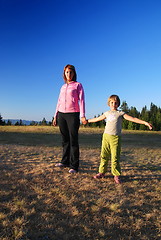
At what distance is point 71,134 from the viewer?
14.0ft

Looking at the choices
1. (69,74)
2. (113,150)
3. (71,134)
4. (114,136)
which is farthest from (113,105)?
(69,74)

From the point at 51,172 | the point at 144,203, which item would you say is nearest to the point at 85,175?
the point at 51,172

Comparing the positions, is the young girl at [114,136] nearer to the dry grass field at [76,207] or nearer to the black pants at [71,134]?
the dry grass field at [76,207]

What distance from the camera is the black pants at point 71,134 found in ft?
13.9

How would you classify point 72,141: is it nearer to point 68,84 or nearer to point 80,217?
point 68,84

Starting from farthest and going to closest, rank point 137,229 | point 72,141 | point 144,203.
→ point 72,141, point 144,203, point 137,229

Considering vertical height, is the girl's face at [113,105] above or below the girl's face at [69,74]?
below

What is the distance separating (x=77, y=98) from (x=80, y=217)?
281 cm

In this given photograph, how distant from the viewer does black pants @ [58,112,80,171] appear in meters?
4.23

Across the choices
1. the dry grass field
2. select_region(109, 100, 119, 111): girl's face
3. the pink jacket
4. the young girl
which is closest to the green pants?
the young girl

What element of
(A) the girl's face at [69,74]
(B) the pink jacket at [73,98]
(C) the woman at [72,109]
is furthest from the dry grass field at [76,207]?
(A) the girl's face at [69,74]

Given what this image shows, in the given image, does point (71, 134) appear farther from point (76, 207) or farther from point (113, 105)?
point (76, 207)

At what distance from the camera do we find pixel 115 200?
278 centimetres

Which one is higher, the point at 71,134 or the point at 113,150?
the point at 71,134
